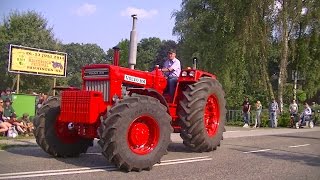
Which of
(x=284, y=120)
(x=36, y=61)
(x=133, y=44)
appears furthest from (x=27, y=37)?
(x=133, y=44)

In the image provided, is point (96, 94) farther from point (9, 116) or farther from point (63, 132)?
point (9, 116)

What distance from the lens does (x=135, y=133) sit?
8.42 meters

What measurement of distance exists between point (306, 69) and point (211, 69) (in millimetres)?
7304

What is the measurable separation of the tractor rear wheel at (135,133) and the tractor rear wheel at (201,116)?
145cm

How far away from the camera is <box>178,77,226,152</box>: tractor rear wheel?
10.1 m

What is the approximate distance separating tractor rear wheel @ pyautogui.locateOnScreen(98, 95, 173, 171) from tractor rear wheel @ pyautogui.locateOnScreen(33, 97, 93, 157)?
176cm

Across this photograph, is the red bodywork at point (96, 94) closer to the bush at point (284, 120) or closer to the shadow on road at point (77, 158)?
the shadow on road at point (77, 158)

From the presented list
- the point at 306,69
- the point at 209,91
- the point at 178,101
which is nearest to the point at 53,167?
the point at 178,101

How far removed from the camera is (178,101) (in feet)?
34.2

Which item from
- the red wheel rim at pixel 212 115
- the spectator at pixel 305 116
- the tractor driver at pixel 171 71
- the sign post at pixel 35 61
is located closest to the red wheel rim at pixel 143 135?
the tractor driver at pixel 171 71

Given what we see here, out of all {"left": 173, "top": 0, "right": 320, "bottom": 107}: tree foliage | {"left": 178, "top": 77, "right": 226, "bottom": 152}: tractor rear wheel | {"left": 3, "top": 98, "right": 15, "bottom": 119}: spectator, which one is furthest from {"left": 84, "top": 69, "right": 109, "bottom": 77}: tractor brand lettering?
{"left": 173, "top": 0, "right": 320, "bottom": 107}: tree foliage

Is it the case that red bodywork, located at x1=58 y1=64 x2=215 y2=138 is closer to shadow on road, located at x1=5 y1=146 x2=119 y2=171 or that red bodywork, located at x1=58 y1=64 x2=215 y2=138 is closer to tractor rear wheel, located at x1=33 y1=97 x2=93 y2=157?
tractor rear wheel, located at x1=33 y1=97 x2=93 y2=157

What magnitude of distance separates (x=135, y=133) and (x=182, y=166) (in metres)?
1.23

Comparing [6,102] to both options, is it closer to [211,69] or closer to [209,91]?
[209,91]
